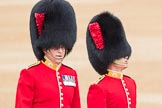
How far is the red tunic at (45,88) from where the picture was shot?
2.58 metres

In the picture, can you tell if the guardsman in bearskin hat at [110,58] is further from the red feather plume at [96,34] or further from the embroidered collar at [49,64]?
the embroidered collar at [49,64]

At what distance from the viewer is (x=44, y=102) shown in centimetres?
261

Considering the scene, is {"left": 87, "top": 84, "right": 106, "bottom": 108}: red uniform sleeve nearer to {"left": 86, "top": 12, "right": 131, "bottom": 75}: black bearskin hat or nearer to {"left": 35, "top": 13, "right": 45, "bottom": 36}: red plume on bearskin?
{"left": 86, "top": 12, "right": 131, "bottom": 75}: black bearskin hat

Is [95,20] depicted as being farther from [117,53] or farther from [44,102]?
[44,102]

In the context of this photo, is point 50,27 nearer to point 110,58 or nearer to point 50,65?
point 50,65

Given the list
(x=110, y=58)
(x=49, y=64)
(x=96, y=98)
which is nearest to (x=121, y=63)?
(x=110, y=58)

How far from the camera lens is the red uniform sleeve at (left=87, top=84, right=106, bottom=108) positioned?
2629mm

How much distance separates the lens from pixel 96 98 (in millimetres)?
2635

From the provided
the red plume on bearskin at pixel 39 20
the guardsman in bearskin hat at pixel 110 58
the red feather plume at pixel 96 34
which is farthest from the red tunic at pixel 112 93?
the red plume on bearskin at pixel 39 20

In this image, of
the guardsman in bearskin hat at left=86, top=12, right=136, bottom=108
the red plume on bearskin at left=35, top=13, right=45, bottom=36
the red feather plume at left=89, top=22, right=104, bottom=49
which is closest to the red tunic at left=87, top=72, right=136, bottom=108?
the guardsman in bearskin hat at left=86, top=12, right=136, bottom=108

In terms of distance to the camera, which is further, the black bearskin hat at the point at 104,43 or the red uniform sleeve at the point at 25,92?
the black bearskin hat at the point at 104,43

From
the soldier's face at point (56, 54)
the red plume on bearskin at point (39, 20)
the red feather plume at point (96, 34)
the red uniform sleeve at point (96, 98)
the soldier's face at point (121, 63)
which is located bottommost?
the red uniform sleeve at point (96, 98)

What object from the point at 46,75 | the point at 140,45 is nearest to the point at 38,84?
the point at 46,75

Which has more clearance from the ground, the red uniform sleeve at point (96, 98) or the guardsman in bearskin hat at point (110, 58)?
the guardsman in bearskin hat at point (110, 58)
